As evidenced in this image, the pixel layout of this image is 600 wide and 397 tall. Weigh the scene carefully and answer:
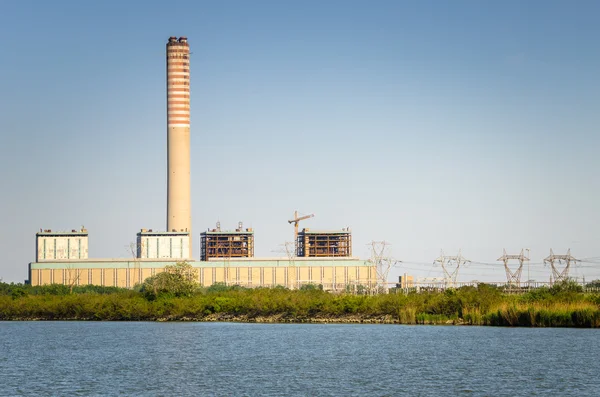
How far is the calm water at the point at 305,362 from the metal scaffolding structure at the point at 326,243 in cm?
8476

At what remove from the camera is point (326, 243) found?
14325cm

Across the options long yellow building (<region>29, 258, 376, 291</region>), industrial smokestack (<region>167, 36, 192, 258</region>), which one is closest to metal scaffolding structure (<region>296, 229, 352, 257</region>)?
long yellow building (<region>29, 258, 376, 291</region>)

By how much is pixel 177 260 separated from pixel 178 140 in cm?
1679

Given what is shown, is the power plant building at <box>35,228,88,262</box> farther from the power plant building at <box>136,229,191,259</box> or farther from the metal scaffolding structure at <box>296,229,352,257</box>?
the metal scaffolding structure at <box>296,229,352,257</box>

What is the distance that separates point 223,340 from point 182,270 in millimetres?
29270

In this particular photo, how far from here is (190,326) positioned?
2466 inches

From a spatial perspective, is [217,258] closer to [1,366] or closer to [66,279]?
[66,279]

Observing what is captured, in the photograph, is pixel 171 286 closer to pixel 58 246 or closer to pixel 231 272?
pixel 231 272

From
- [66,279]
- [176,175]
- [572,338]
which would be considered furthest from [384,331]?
[66,279]

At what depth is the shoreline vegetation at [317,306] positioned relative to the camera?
56.4 metres

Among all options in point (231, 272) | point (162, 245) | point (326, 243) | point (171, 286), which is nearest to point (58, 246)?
point (162, 245)

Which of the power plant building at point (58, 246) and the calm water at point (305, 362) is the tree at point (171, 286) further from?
the power plant building at point (58, 246)

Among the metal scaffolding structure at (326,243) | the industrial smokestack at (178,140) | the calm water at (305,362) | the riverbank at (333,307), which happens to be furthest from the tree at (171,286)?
the metal scaffolding structure at (326,243)

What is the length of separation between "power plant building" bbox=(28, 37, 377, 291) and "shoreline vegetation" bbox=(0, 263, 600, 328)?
137 ft
